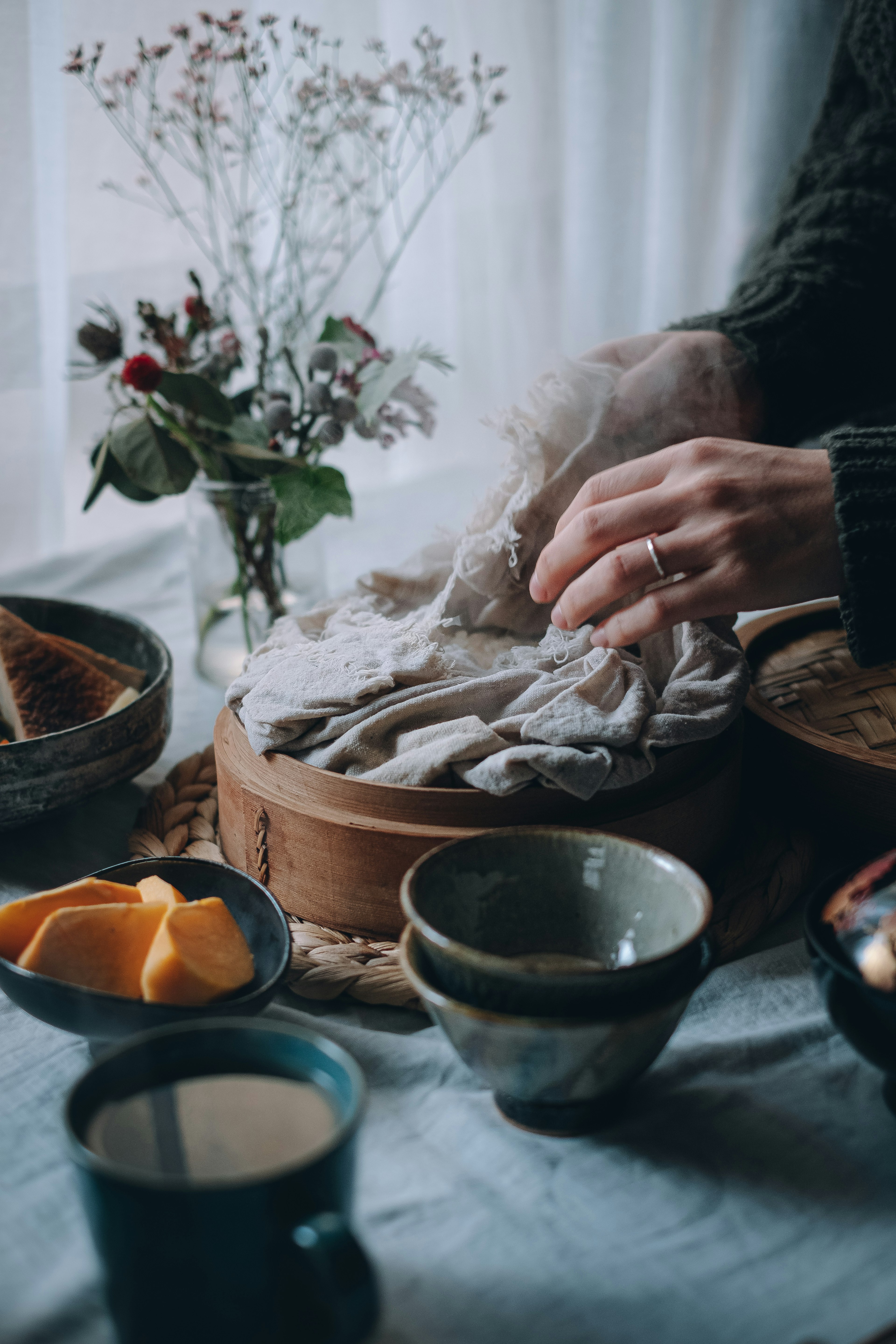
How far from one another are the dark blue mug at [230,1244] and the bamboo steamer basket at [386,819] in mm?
198

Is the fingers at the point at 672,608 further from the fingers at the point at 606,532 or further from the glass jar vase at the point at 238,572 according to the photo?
the glass jar vase at the point at 238,572

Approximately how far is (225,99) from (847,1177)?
1307 mm

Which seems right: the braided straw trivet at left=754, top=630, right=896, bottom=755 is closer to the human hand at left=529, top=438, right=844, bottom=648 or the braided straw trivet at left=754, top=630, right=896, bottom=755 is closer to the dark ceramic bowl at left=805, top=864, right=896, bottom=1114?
the human hand at left=529, top=438, right=844, bottom=648

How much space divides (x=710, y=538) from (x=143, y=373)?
42cm

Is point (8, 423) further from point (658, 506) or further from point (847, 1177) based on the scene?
point (847, 1177)

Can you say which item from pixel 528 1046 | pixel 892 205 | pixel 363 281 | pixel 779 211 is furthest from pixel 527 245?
pixel 528 1046

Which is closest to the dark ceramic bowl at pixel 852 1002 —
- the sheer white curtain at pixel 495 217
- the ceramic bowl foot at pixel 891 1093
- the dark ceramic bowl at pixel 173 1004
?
the ceramic bowl foot at pixel 891 1093

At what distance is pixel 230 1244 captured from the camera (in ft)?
1.01

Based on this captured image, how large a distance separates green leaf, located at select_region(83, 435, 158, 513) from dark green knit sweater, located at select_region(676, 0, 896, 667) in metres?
0.48

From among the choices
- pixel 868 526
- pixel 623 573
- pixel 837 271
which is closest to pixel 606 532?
pixel 623 573

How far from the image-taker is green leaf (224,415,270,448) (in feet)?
2.61

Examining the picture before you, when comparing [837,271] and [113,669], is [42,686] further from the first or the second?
[837,271]

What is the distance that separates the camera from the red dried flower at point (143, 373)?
723 millimetres

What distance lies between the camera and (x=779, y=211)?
40.1 inches
